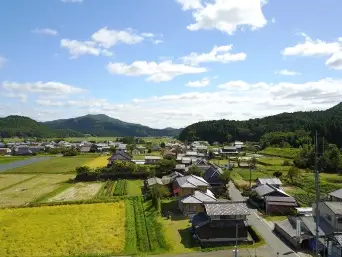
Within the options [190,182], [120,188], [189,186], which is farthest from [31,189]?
[189,186]

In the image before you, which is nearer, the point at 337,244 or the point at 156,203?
the point at 337,244

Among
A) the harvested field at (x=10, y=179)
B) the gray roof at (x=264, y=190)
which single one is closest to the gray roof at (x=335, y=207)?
the gray roof at (x=264, y=190)

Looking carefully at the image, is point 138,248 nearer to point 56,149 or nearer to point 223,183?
point 223,183

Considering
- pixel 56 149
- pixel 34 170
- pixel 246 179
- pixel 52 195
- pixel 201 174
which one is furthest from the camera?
pixel 56 149

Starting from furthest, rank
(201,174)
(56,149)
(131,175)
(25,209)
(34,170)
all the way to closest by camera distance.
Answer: (56,149) → (34,170) → (131,175) → (201,174) → (25,209)

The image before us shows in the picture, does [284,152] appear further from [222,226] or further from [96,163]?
[222,226]

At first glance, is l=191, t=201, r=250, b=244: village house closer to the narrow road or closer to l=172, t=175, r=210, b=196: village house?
the narrow road

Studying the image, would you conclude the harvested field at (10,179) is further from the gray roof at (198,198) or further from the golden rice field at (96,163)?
the gray roof at (198,198)

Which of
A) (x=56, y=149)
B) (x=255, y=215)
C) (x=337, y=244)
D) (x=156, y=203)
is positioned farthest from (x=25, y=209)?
(x=56, y=149)
